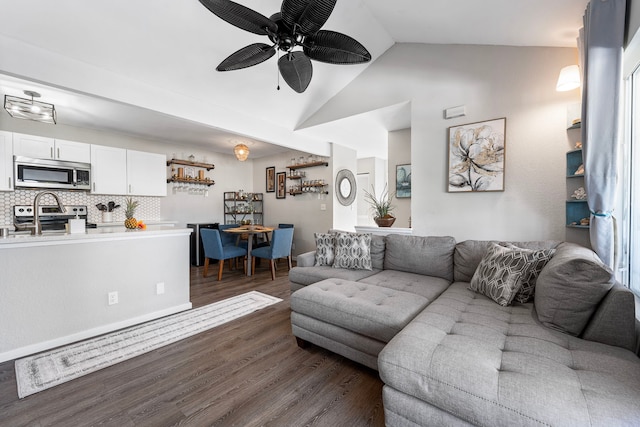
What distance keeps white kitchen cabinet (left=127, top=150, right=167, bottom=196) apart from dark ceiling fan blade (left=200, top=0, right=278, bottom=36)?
400 cm

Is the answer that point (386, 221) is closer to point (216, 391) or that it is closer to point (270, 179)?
point (216, 391)

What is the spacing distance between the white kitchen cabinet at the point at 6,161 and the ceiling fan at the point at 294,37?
146 inches

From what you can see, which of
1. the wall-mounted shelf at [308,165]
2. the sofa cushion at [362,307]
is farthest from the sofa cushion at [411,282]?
the wall-mounted shelf at [308,165]

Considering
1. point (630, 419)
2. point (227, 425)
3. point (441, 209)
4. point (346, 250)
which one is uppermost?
point (441, 209)

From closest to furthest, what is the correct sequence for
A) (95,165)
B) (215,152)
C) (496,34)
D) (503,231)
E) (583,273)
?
(583,273) → (496,34) → (503,231) → (95,165) → (215,152)

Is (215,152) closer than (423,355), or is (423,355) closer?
(423,355)

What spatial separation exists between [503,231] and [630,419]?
2.29m

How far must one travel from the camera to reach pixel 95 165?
432 cm

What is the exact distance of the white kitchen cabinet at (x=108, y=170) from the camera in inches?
170

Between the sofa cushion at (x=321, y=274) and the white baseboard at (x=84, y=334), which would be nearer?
the white baseboard at (x=84, y=334)

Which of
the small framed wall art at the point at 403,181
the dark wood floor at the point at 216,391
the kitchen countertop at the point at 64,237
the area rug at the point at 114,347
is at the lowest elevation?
the dark wood floor at the point at 216,391

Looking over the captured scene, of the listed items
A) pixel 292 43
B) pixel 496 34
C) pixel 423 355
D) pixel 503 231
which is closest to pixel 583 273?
pixel 423 355

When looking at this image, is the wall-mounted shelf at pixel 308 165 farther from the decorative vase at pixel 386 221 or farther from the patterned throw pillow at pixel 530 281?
the patterned throw pillow at pixel 530 281

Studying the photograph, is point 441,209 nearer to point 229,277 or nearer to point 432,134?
point 432,134
